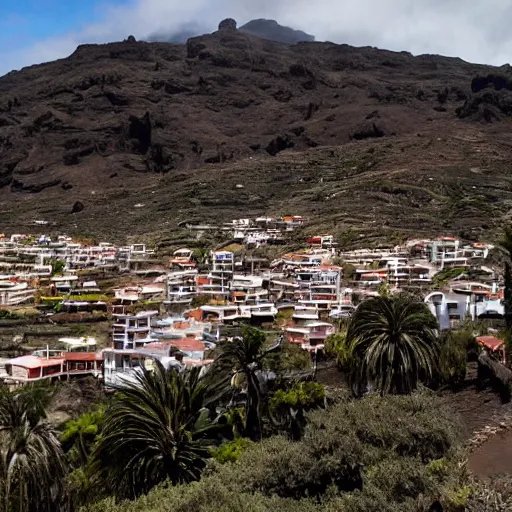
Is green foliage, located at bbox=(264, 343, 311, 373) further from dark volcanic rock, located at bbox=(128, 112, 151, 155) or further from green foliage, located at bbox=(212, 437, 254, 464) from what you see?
dark volcanic rock, located at bbox=(128, 112, 151, 155)

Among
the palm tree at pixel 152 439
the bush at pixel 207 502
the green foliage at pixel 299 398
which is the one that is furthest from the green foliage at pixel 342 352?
the bush at pixel 207 502

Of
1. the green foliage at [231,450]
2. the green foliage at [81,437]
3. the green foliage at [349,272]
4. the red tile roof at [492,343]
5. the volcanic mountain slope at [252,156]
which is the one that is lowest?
the green foliage at [81,437]

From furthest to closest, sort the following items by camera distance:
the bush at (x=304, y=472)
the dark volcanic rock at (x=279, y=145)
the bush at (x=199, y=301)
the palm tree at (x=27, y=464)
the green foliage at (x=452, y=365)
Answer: the dark volcanic rock at (x=279, y=145), the bush at (x=199, y=301), the green foliage at (x=452, y=365), the palm tree at (x=27, y=464), the bush at (x=304, y=472)

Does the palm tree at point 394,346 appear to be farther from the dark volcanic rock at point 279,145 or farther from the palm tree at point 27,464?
the dark volcanic rock at point 279,145

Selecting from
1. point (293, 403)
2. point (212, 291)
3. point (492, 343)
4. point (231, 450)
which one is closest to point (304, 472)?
point (231, 450)

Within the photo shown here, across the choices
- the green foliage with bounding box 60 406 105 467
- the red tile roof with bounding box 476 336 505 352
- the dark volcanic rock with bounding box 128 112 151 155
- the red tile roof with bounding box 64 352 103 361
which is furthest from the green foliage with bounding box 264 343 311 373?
the dark volcanic rock with bounding box 128 112 151 155

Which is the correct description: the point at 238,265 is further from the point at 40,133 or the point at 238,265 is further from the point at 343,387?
the point at 40,133
